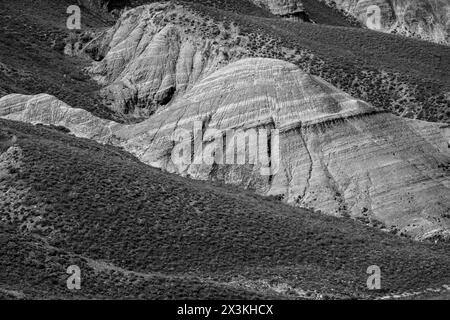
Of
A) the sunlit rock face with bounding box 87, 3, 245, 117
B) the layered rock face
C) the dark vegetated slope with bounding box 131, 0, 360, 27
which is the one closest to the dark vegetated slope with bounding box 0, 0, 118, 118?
the sunlit rock face with bounding box 87, 3, 245, 117

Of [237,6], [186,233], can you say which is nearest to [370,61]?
[237,6]

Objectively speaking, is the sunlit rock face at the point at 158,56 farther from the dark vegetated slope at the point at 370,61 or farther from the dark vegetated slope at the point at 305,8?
the dark vegetated slope at the point at 305,8

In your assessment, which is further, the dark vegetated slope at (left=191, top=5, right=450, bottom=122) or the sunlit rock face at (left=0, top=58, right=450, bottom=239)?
the dark vegetated slope at (left=191, top=5, right=450, bottom=122)

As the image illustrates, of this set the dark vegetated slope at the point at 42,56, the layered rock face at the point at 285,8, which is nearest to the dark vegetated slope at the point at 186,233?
the dark vegetated slope at the point at 42,56

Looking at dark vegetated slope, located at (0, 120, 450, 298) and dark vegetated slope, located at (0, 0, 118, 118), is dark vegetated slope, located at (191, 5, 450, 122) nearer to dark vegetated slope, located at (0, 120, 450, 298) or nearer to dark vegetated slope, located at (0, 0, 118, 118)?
dark vegetated slope, located at (0, 0, 118, 118)

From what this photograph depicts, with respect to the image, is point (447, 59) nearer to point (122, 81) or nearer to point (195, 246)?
point (122, 81)
